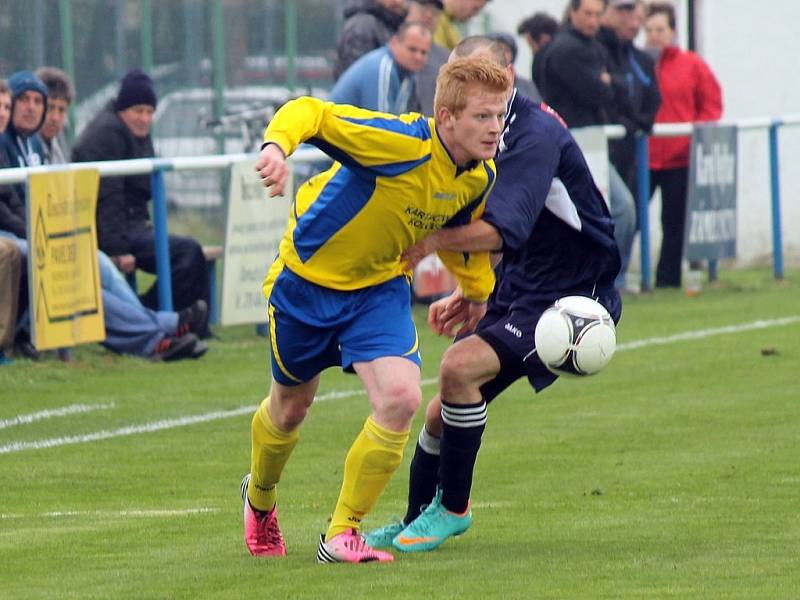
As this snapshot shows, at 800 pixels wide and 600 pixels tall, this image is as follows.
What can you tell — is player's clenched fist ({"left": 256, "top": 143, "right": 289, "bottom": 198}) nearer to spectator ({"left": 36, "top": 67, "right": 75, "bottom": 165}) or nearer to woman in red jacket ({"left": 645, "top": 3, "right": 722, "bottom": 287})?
spectator ({"left": 36, "top": 67, "right": 75, "bottom": 165})

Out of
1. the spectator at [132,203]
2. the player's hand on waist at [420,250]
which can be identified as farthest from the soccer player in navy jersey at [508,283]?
A: the spectator at [132,203]

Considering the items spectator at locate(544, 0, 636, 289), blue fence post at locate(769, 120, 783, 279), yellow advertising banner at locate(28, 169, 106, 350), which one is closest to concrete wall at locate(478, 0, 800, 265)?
blue fence post at locate(769, 120, 783, 279)

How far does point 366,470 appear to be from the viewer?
6.38 meters

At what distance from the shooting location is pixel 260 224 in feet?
43.6

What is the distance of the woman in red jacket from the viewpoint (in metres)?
16.8

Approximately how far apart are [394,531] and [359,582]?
929 millimetres

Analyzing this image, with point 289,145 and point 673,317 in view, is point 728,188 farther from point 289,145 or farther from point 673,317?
point 289,145

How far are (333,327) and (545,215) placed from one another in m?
0.95

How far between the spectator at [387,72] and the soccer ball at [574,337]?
6213 millimetres

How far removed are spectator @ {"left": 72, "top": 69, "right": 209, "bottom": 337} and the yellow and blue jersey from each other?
20.5 feet

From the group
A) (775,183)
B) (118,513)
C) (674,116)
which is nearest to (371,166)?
(118,513)

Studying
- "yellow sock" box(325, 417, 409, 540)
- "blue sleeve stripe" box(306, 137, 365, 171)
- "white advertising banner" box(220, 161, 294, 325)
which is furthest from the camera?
"white advertising banner" box(220, 161, 294, 325)

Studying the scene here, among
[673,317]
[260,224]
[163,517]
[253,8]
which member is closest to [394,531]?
[163,517]

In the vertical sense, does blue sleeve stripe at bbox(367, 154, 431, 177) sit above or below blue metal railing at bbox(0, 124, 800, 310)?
above
